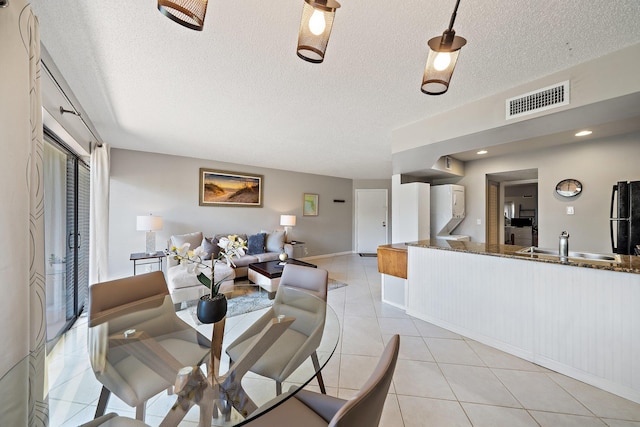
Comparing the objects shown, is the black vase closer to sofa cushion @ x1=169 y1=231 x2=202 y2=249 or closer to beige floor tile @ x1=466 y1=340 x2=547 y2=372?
beige floor tile @ x1=466 y1=340 x2=547 y2=372

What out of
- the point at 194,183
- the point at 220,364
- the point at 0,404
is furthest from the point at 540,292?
the point at 194,183

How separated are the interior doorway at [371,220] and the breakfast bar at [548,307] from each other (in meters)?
4.44

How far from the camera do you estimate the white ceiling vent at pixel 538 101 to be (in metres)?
1.79

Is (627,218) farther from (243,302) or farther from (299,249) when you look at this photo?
(299,249)

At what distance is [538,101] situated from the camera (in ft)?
6.27

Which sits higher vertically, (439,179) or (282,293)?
(439,179)

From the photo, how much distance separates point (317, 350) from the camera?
1332mm

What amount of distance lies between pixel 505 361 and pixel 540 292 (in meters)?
0.64

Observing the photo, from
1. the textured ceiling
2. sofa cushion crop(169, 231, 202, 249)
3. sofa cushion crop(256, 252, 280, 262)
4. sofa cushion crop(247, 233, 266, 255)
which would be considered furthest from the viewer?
sofa cushion crop(247, 233, 266, 255)

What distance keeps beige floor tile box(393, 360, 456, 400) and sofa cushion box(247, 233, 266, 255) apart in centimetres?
343

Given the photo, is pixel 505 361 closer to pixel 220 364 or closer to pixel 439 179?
pixel 220 364

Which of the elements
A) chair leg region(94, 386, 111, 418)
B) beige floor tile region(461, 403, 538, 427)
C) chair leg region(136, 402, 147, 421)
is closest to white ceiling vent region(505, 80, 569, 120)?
beige floor tile region(461, 403, 538, 427)

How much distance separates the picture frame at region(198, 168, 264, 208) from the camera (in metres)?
4.89

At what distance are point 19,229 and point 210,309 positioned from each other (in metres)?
0.89
